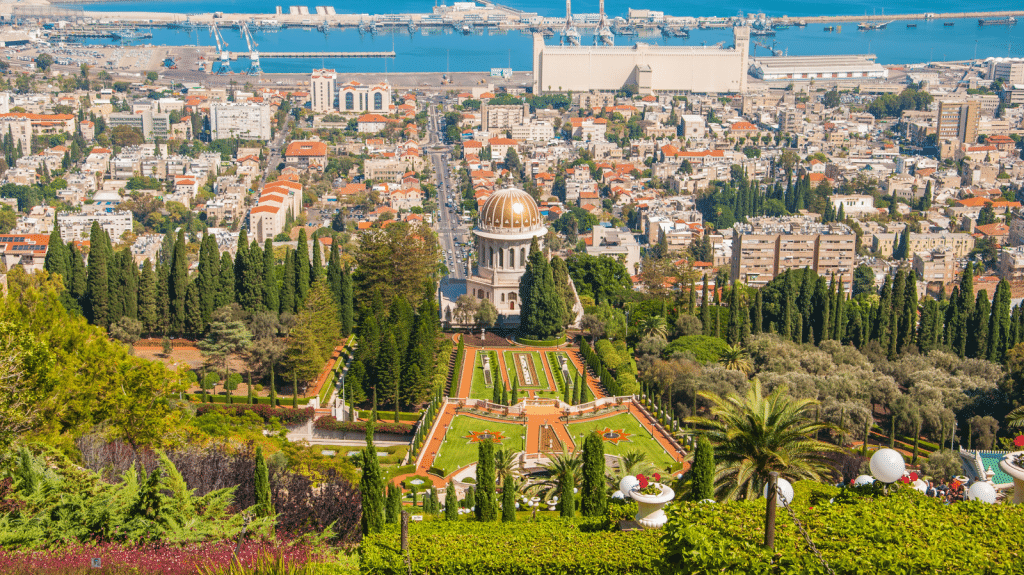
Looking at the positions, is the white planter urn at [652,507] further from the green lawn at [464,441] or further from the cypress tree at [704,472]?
the green lawn at [464,441]

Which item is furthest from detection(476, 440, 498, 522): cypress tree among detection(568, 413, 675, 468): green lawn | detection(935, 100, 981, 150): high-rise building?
detection(935, 100, 981, 150): high-rise building

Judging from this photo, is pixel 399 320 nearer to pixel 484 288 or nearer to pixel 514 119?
pixel 484 288

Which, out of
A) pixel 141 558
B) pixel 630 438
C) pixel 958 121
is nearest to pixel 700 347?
pixel 630 438

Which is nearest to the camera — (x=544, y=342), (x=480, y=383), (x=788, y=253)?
(x=480, y=383)

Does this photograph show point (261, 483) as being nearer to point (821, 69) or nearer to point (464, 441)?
point (464, 441)

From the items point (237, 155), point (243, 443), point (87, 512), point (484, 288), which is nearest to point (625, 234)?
point (484, 288)

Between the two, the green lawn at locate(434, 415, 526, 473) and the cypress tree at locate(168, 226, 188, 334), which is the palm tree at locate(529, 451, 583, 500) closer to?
the green lawn at locate(434, 415, 526, 473)
